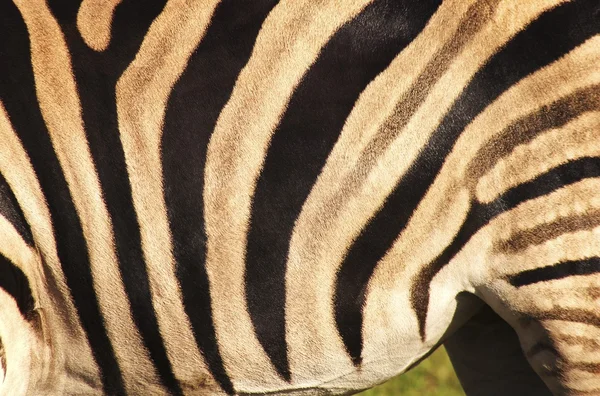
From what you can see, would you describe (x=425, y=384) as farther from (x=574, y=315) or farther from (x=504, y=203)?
(x=504, y=203)

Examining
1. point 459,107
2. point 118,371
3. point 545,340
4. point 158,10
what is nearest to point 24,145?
point 158,10

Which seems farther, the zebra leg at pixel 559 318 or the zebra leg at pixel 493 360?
the zebra leg at pixel 493 360

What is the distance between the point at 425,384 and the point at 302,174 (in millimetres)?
3013

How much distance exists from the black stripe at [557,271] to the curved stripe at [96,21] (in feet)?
3.27

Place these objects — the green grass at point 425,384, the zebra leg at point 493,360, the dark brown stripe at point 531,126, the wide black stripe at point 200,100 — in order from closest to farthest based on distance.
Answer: the dark brown stripe at point 531,126, the wide black stripe at point 200,100, the zebra leg at point 493,360, the green grass at point 425,384

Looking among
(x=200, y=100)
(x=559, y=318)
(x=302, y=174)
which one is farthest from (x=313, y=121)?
(x=559, y=318)

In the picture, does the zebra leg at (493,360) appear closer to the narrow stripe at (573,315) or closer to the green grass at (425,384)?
the narrow stripe at (573,315)

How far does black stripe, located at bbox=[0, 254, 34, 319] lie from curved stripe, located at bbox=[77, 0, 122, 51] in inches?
19.8

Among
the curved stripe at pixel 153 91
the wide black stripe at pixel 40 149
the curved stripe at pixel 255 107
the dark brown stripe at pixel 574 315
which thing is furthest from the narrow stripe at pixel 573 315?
the wide black stripe at pixel 40 149

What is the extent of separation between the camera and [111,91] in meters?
1.75

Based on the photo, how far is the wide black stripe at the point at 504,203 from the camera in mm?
1656

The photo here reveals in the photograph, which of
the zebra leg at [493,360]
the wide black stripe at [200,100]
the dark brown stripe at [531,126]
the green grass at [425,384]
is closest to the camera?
the dark brown stripe at [531,126]

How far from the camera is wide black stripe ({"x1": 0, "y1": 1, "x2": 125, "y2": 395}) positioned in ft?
5.71

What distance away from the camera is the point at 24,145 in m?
1.74
